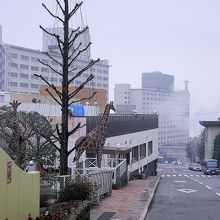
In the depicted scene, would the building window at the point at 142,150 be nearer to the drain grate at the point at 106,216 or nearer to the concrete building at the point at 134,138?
the concrete building at the point at 134,138

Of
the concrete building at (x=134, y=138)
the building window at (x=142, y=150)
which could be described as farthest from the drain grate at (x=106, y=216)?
the building window at (x=142, y=150)

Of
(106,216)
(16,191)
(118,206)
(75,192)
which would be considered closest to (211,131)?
(118,206)

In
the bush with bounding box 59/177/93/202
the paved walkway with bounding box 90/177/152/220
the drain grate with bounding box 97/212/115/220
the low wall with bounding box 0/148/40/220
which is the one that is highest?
the low wall with bounding box 0/148/40/220

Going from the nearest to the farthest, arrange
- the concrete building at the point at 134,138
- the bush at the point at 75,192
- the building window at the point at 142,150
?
the bush at the point at 75,192
the concrete building at the point at 134,138
the building window at the point at 142,150

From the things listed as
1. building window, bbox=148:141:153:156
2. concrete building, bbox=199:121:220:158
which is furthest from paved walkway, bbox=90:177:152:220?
concrete building, bbox=199:121:220:158

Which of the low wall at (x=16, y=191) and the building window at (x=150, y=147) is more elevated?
the low wall at (x=16, y=191)

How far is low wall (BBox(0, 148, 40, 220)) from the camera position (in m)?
10.3

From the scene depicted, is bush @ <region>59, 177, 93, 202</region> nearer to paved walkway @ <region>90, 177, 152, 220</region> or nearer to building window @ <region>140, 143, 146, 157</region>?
paved walkway @ <region>90, 177, 152, 220</region>

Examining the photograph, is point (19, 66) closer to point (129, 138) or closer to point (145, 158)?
point (145, 158)

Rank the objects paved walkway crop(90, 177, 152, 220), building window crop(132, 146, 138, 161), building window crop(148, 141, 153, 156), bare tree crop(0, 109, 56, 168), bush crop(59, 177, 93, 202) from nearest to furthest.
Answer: bush crop(59, 177, 93, 202) → paved walkway crop(90, 177, 152, 220) → bare tree crop(0, 109, 56, 168) → building window crop(132, 146, 138, 161) → building window crop(148, 141, 153, 156)

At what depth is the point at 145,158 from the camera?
229ft

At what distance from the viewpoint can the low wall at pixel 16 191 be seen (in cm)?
1029

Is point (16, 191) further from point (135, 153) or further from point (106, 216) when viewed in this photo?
point (135, 153)

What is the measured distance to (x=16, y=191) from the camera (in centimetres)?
1134
